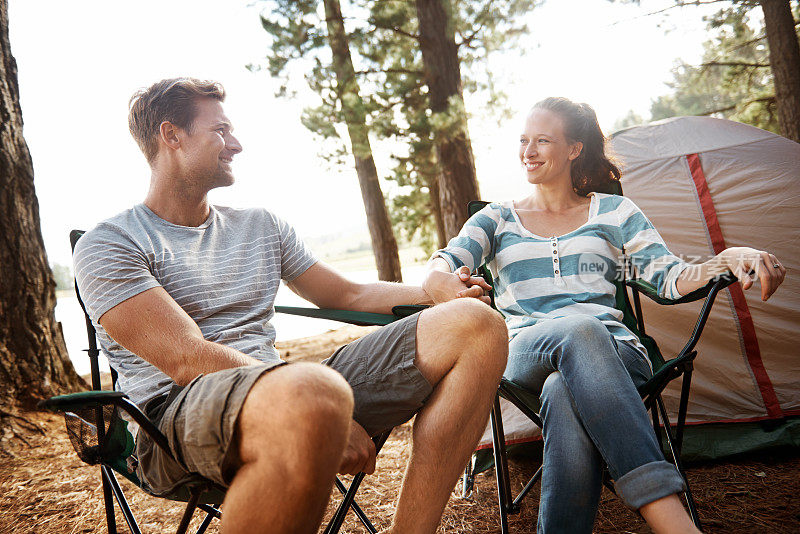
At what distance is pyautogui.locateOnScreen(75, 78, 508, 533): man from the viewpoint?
0.93 meters

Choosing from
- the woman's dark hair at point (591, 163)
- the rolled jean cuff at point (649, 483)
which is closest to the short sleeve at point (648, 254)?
the woman's dark hair at point (591, 163)

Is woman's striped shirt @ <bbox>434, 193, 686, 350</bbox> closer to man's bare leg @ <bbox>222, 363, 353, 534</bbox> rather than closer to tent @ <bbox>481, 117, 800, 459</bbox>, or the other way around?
tent @ <bbox>481, 117, 800, 459</bbox>

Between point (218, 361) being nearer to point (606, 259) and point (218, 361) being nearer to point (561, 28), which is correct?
point (606, 259)

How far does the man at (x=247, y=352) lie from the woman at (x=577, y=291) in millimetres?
221

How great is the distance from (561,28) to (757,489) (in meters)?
6.05

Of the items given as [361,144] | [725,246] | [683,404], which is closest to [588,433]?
[683,404]

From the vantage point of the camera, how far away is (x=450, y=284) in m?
1.68

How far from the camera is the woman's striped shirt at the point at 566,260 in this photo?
1.84 meters

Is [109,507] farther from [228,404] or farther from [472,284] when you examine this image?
[472,284]

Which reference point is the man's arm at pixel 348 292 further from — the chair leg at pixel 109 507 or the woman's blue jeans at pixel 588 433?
the chair leg at pixel 109 507

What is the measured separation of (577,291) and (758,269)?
50 centimetres

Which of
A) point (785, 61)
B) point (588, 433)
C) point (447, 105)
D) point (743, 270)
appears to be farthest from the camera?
point (447, 105)

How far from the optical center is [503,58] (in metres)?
6.56

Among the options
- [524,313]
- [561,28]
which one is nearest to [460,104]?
[561,28]
